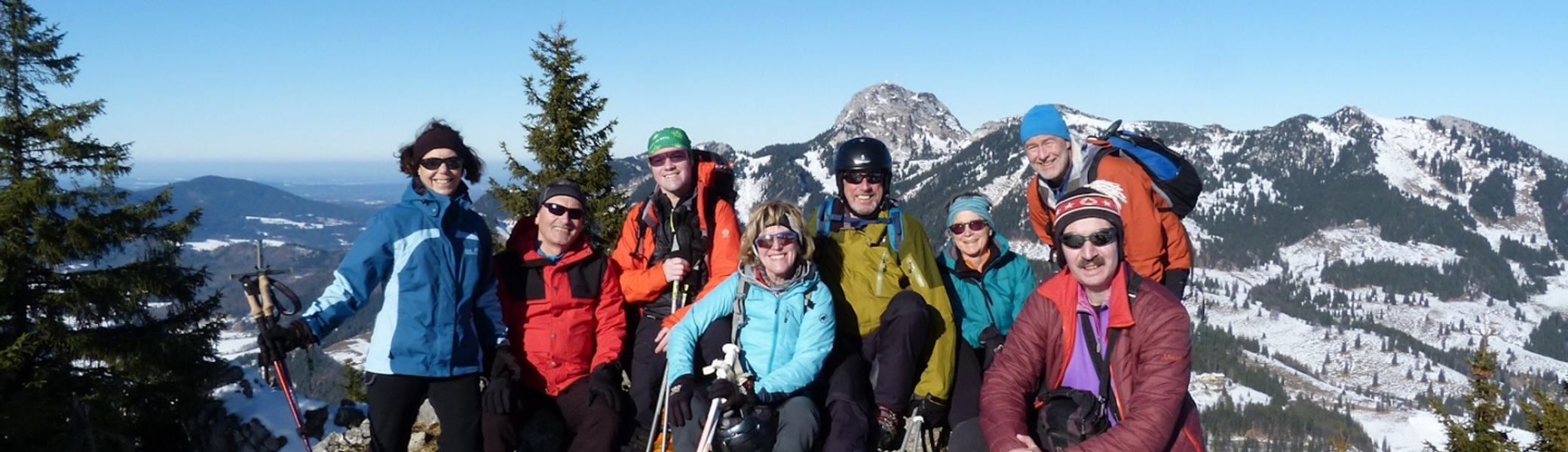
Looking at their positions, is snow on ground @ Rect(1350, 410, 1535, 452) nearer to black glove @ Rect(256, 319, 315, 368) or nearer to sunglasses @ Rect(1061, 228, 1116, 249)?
sunglasses @ Rect(1061, 228, 1116, 249)

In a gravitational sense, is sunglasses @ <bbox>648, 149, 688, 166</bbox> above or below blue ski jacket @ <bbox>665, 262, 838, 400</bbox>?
above

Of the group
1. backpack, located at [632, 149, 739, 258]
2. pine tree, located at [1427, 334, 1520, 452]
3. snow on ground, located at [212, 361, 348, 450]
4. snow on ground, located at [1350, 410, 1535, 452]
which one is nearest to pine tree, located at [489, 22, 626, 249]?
snow on ground, located at [212, 361, 348, 450]

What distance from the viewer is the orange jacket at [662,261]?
710 centimetres

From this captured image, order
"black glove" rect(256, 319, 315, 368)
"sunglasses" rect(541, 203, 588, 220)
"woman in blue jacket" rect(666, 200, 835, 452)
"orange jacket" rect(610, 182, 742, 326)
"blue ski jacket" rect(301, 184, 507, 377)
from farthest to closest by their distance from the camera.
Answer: "orange jacket" rect(610, 182, 742, 326) < "sunglasses" rect(541, 203, 588, 220) < "blue ski jacket" rect(301, 184, 507, 377) < "woman in blue jacket" rect(666, 200, 835, 452) < "black glove" rect(256, 319, 315, 368)

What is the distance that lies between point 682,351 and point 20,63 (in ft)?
85.3

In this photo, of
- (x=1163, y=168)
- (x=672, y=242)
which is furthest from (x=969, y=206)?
(x=672, y=242)

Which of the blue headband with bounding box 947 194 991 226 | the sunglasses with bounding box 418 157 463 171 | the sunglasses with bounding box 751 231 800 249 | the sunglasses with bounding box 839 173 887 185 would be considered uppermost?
the sunglasses with bounding box 839 173 887 185

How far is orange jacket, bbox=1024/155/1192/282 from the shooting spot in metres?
6.24

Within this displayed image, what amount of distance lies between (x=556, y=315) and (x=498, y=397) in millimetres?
862

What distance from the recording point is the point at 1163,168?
657cm

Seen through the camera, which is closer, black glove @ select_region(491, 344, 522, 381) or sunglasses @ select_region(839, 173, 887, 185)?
black glove @ select_region(491, 344, 522, 381)

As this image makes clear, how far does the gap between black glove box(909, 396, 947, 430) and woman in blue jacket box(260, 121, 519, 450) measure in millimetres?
3121

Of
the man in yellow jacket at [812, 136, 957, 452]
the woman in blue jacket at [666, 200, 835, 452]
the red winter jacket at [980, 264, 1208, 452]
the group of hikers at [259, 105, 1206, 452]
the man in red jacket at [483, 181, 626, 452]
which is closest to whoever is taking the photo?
the red winter jacket at [980, 264, 1208, 452]

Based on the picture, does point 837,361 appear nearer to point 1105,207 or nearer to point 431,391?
point 1105,207
